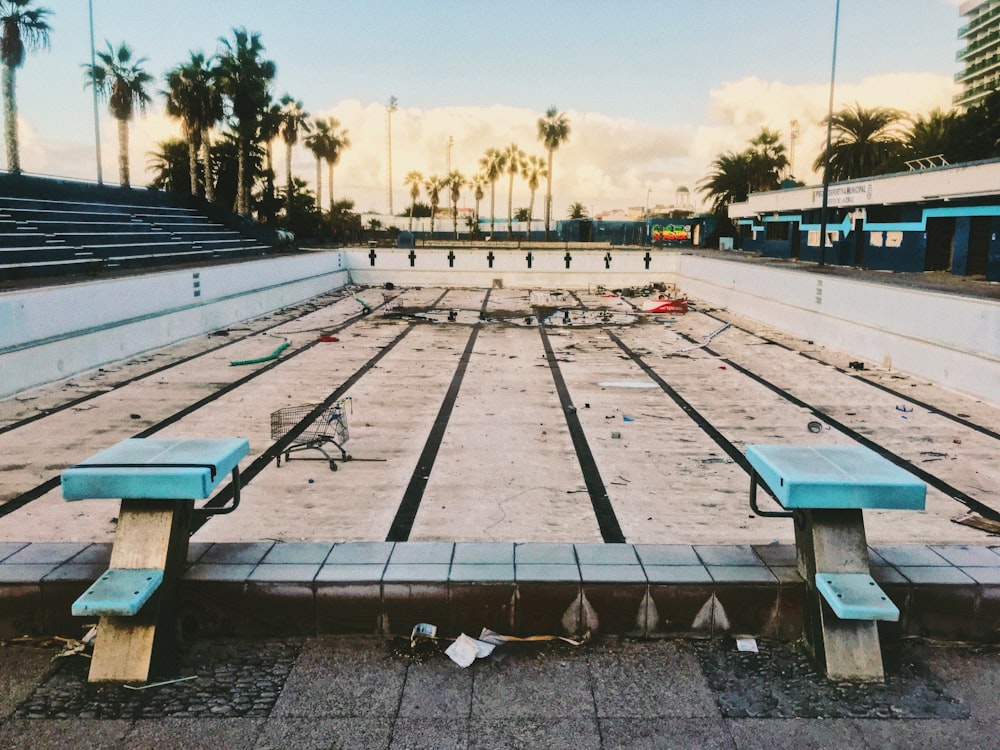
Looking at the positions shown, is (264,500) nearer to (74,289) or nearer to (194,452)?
(194,452)

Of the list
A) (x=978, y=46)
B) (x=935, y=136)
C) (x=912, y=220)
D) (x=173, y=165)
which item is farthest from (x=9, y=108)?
(x=978, y=46)

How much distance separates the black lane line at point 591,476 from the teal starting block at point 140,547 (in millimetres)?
3244

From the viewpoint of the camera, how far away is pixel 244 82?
4153 cm

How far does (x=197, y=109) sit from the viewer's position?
41781 millimetres

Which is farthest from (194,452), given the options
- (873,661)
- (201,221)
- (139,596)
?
(201,221)

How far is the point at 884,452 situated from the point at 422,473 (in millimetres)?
5381

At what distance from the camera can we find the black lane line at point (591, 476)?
6.29 metres

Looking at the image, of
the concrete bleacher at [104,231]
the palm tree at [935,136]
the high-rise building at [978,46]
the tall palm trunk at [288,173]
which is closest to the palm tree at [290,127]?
the tall palm trunk at [288,173]

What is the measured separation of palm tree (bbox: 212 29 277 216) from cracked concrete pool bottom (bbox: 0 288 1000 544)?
29.4 meters

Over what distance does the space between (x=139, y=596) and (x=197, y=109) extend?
4397 centimetres

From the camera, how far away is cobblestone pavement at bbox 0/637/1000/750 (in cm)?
354

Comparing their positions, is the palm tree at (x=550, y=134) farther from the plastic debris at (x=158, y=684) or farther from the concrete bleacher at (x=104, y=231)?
the plastic debris at (x=158, y=684)

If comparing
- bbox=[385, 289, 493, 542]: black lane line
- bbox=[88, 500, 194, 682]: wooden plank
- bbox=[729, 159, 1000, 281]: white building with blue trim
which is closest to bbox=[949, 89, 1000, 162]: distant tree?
bbox=[729, 159, 1000, 281]: white building with blue trim

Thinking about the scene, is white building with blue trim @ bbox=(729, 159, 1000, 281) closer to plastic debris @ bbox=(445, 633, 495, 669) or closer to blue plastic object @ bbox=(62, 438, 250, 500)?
plastic debris @ bbox=(445, 633, 495, 669)
